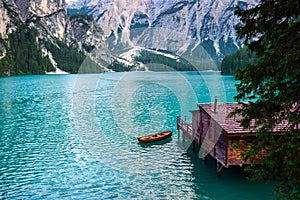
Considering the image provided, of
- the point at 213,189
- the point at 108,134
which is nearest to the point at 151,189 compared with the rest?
the point at 213,189

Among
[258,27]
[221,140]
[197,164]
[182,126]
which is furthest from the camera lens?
[182,126]

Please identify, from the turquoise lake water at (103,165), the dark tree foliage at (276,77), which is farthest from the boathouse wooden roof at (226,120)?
the dark tree foliage at (276,77)

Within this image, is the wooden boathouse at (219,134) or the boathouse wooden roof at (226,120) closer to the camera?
the boathouse wooden roof at (226,120)

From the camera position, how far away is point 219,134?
108 feet

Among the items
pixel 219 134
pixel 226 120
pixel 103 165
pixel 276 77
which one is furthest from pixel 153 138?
pixel 276 77

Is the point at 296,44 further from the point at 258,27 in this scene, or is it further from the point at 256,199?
the point at 256,199

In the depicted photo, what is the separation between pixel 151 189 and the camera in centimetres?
3038

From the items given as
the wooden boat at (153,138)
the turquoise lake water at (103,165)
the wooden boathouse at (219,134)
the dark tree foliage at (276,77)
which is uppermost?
the dark tree foliage at (276,77)

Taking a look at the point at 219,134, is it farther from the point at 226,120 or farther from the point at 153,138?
the point at 153,138

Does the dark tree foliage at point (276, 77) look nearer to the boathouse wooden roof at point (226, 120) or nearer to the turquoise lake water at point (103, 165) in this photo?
the boathouse wooden roof at point (226, 120)

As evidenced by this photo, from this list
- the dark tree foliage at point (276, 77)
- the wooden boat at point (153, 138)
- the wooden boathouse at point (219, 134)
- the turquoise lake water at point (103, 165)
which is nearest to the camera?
the dark tree foliage at point (276, 77)

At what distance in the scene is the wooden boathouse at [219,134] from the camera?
3036cm

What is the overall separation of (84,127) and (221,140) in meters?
33.6

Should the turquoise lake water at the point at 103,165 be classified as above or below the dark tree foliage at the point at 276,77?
below
